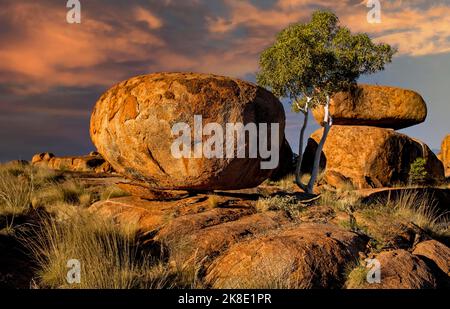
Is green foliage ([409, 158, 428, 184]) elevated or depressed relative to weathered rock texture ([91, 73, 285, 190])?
depressed

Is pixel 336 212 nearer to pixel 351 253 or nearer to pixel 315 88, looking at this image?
pixel 351 253

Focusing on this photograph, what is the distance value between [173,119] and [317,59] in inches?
390

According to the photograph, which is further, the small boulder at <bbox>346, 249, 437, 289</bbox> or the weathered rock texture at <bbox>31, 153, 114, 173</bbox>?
the weathered rock texture at <bbox>31, 153, 114, 173</bbox>

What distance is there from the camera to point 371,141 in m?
25.1

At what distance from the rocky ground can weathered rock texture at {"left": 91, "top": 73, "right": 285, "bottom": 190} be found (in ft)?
2.29

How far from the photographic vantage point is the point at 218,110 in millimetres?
9188

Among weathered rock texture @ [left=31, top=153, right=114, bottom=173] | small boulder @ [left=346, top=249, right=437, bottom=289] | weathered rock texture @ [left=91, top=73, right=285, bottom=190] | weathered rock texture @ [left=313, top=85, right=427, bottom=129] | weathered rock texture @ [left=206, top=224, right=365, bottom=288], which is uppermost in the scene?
weathered rock texture @ [left=313, top=85, right=427, bottom=129]

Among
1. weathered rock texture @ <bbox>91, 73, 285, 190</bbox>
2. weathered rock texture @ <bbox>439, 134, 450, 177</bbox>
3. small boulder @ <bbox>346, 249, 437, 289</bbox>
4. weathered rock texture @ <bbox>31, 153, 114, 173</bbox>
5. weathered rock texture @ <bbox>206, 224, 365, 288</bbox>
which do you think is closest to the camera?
weathered rock texture @ <bbox>206, 224, 365, 288</bbox>

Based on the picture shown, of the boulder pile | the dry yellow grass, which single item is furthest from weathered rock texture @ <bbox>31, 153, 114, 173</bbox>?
the dry yellow grass

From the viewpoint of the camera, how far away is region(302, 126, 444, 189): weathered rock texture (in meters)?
24.7

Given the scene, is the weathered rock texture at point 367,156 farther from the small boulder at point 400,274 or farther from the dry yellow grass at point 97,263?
the dry yellow grass at point 97,263

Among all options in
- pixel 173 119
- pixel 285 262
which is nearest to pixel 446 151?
pixel 173 119

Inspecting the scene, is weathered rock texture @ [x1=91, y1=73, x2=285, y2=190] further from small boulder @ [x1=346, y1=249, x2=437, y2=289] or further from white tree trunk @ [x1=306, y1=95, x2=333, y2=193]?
white tree trunk @ [x1=306, y1=95, x2=333, y2=193]
